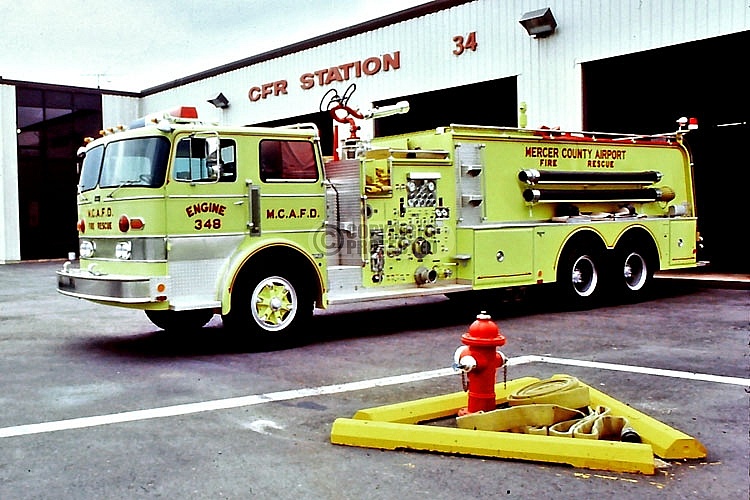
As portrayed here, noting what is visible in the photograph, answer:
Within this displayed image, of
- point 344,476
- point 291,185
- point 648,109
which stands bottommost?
point 344,476

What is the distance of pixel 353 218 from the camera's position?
31.4 ft

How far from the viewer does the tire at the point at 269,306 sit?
332 inches

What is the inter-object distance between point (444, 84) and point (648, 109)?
559 cm

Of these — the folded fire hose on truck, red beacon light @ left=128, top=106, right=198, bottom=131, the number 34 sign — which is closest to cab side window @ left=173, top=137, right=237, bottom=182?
red beacon light @ left=128, top=106, right=198, bottom=131

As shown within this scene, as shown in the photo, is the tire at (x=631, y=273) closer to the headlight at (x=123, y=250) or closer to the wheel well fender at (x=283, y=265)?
the wheel well fender at (x=283, y=265)

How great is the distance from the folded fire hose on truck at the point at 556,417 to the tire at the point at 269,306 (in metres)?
3.77

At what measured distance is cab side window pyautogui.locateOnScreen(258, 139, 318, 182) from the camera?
873 cm

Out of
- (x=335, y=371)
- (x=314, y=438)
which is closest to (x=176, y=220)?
(x=335, y=371)

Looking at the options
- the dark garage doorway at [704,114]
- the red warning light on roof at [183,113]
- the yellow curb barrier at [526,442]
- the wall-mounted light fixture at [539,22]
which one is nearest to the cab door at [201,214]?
the red warning light on roof at [183,113]

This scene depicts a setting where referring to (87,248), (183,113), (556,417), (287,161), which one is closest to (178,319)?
(87,248)

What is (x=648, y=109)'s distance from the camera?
19.8 metres

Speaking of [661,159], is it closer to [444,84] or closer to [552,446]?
[444,84]

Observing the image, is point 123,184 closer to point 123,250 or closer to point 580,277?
point 123,250

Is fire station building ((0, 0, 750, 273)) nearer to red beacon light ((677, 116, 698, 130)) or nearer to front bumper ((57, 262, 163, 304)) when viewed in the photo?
red beacon light ((677, 116, 698, 130))
